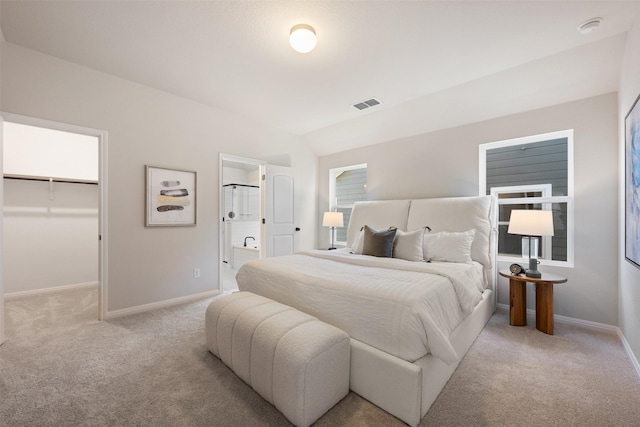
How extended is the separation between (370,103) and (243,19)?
6.65 feet

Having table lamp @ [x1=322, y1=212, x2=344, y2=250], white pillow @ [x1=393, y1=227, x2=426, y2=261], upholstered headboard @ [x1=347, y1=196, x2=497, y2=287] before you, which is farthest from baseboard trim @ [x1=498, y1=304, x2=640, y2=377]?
table lamp @ [x1=322, y1=212, x2=344, y2=250]

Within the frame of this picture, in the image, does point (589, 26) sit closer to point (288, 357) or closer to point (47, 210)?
point (288, 357)

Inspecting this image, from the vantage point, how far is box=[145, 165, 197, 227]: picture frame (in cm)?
324

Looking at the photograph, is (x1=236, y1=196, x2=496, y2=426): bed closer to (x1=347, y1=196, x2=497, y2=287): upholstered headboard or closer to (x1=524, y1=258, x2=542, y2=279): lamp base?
(x1=347, y1=196, x2=497, y2=287): upholstered headboard

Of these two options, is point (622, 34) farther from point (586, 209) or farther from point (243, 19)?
point (243, 19)

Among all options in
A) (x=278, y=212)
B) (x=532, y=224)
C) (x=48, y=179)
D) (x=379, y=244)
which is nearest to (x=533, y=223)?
(x=532, y=224)

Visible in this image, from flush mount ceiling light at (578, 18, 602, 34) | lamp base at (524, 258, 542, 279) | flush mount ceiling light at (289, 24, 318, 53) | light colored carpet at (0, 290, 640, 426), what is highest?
flush mount ceiling light at (578, 18, 602, 34)

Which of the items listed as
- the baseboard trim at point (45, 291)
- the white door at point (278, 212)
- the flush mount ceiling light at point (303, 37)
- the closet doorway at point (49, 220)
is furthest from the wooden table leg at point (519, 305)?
the baseboard trim at point (45, 291)

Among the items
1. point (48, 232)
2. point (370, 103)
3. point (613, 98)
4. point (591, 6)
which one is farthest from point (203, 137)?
point (613, 98)

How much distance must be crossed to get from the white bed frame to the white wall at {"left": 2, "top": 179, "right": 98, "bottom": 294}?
4683 mm

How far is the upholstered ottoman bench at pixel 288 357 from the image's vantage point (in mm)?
1388

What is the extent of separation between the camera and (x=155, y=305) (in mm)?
3240

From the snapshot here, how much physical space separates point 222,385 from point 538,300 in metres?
3.01

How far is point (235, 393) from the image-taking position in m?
1.69
